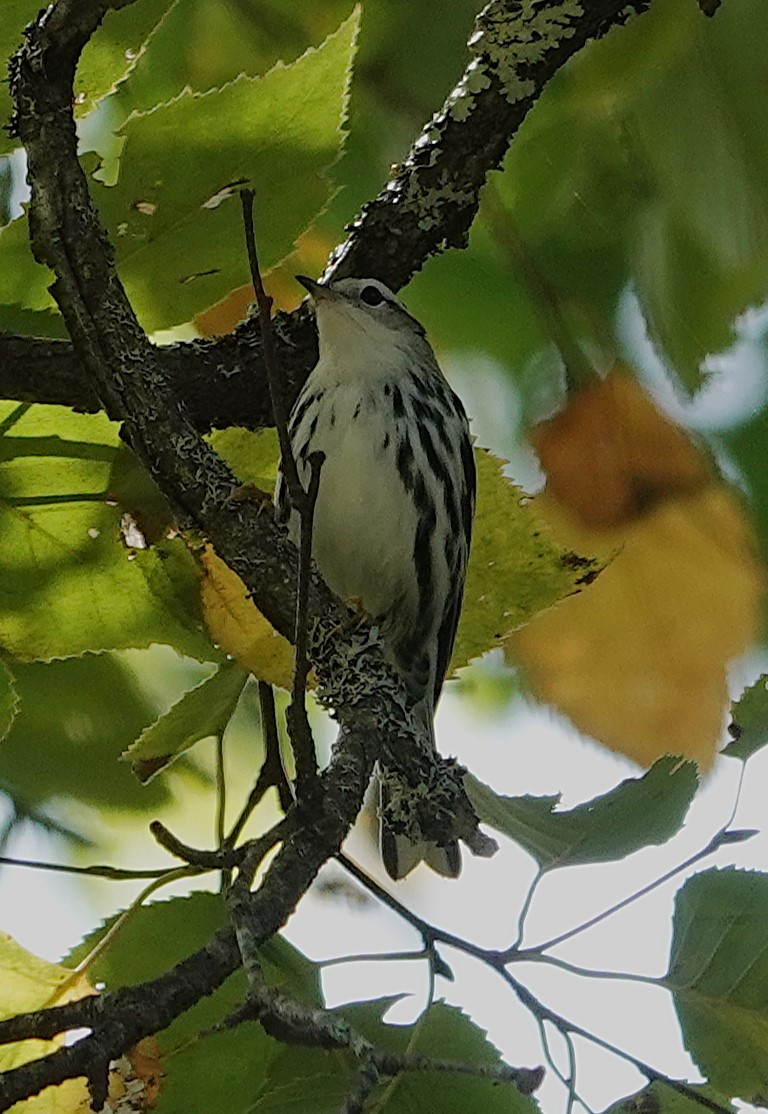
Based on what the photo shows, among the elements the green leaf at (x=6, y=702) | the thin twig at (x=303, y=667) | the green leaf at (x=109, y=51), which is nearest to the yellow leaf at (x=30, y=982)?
the green leaf at (x=6, y=702)

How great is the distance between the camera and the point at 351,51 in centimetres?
122

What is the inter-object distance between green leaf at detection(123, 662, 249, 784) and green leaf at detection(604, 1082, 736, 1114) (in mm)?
503

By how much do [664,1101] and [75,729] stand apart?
32.6 inches

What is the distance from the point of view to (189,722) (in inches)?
55.9

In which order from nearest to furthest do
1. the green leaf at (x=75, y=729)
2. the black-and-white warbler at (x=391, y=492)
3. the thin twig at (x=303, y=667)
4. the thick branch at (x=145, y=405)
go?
1. the thin twig at (x=303, y=667)
2. the thick branch at (x=145, y=405)
3. the green leaf at (x=75, y=729)
4. the black-and-white warbler at (x=391, y=492)

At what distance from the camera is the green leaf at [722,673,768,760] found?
133 cm

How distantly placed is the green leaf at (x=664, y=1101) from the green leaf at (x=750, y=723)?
294 mm

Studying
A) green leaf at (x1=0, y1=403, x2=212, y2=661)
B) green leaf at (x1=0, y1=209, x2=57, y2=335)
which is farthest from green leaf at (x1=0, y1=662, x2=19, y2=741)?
green leaf at (x1=0, y1=209, x2=57, y2=335)

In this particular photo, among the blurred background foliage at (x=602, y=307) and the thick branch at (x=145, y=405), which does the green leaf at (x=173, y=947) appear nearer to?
the thick branch at (x=145, y=405)

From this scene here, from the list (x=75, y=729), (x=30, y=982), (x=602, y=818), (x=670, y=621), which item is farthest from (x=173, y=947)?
(x=670, y=621)

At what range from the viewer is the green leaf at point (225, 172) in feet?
4.01

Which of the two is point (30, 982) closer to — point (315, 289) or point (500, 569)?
point (500, 569)

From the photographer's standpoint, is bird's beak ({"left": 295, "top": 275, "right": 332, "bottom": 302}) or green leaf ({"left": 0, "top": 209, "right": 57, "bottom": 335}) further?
bird's beak ({"left": 295, "top": 275, "right": 332, "bottom": 302})

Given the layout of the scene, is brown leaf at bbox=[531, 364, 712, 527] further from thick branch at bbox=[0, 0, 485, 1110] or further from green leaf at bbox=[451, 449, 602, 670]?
thick branch at bbox=[0, 0, 485, 1110]
